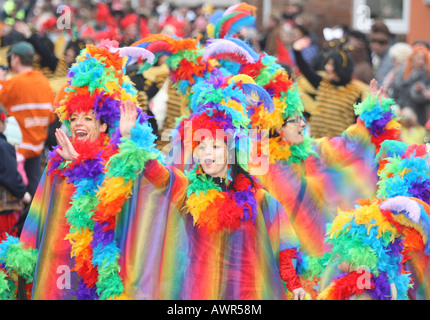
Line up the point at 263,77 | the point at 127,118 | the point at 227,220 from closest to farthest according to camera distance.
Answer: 1. the point at 227,220
2. the point at 127,118
3. the point at 263,77

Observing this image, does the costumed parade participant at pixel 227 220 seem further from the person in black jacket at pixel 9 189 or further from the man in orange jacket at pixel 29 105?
the man in orange jacket at pixel 29 105

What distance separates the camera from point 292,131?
602 centimetres

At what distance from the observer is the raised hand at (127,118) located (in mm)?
4656

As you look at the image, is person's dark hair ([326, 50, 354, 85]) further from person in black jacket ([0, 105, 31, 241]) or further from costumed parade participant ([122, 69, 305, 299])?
costumed parade participant ([122, 69, 305, 299])

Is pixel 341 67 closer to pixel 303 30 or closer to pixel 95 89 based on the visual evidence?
pixel 303 30

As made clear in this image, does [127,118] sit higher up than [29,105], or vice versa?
[29,105]

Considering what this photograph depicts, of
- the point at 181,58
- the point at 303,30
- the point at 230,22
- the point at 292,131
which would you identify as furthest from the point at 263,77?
the point at 303,30

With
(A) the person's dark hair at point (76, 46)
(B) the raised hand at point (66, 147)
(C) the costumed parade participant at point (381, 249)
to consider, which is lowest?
(C) the costumed parade participant at point (381, 249)

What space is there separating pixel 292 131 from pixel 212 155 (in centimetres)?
157

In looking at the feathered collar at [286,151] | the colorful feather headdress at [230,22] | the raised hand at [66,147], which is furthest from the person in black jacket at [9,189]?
the colorful feather headdress at [230,22]

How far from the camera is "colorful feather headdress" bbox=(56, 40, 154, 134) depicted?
505 cm

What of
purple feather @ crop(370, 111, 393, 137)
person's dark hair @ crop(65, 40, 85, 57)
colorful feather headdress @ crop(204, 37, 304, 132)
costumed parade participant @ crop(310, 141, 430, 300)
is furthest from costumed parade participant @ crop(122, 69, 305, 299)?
person's dark hair @ crop(65, 40, 85, 57)

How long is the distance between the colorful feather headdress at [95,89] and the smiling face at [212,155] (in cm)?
70
